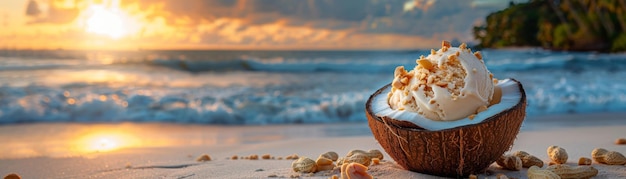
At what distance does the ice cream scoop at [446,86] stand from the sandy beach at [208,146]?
39 cm

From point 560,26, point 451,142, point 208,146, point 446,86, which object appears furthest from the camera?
point 560,26

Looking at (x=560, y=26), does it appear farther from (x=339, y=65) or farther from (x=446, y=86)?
(x=446, y=86)

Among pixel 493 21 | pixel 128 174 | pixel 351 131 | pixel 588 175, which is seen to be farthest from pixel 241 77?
pixel 493 21

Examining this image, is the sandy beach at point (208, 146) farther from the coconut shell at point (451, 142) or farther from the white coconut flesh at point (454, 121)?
the white coconut flesh at point (454, 121)

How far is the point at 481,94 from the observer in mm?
2809

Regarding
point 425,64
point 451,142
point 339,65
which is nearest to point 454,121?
point 451,142

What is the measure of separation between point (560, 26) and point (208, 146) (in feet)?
136

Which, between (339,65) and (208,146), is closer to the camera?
(208,146)

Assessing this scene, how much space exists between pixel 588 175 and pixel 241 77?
13.5 metres

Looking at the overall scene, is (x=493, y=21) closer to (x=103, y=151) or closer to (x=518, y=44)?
(x=518, y=44)

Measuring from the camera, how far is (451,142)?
2693 mm

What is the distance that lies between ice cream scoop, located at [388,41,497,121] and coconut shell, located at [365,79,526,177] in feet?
0.35

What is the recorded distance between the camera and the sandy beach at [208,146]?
356 centimetres

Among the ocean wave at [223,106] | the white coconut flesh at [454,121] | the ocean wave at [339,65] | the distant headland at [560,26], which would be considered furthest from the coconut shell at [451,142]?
the distant headland at [560,26]
